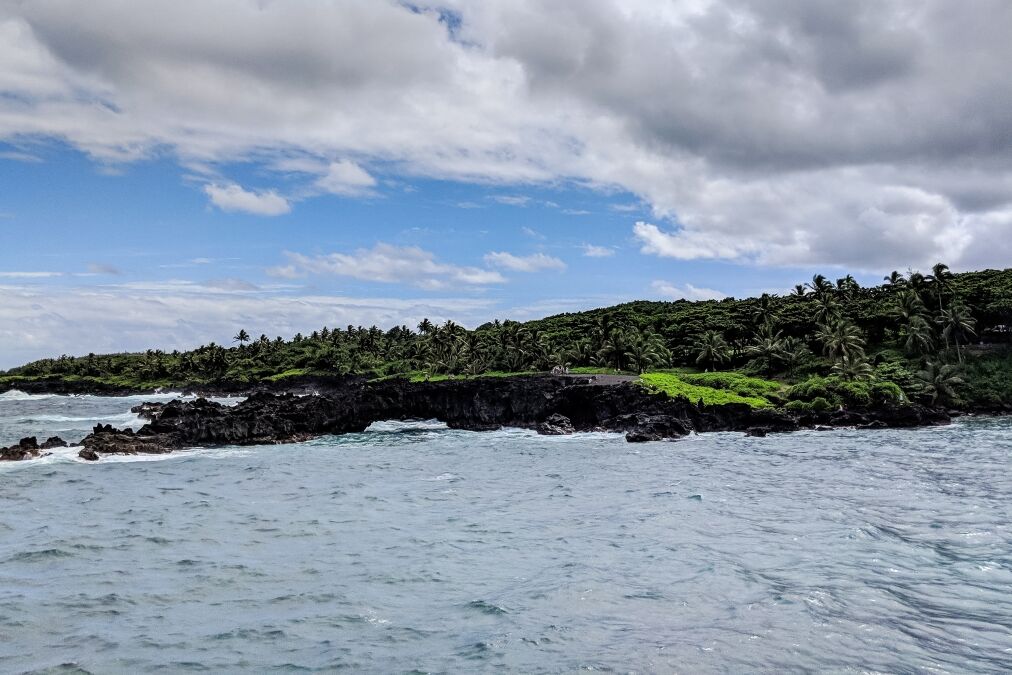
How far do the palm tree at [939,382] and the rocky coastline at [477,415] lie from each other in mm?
7507

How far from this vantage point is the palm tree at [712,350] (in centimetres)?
10362

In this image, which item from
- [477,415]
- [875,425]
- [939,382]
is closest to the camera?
[875,425]

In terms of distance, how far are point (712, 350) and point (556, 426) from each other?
1514 inches

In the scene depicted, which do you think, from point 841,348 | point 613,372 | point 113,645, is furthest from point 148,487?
point 841,348

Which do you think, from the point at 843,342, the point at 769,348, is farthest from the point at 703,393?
the point at 769,348

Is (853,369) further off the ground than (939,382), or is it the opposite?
(853,369)

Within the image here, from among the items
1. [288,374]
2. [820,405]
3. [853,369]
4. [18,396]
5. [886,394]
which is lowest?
[18,396]

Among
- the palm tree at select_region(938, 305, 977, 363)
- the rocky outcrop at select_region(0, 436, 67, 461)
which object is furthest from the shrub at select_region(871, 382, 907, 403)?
the rocky outcrop at select_region(0, 436, 67, 461)

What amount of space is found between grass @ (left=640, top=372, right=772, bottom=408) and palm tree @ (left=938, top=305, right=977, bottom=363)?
3330 cm

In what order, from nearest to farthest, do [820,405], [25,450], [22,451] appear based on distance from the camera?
[22,451] → [25,450] → [820,405]

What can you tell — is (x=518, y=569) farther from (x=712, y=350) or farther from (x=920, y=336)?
(x=920, y=336)

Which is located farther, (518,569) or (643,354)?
(643,354)

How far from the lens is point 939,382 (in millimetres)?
80375

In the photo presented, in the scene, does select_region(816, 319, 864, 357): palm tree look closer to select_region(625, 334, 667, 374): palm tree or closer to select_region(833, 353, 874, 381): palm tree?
select_region(833, 353, 874, 381): palm tree
